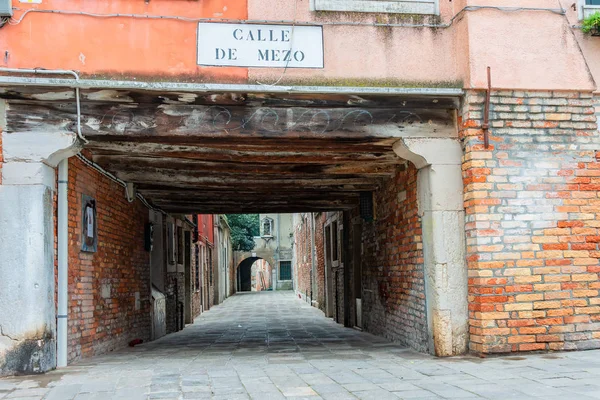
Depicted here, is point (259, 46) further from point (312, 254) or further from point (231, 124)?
point (312, 254)

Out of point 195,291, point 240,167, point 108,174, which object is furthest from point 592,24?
point 195,291

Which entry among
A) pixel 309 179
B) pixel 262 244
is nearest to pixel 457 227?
pixel 309 179

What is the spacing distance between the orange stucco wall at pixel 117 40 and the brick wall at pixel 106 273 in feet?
4.35

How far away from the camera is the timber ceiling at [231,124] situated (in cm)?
647

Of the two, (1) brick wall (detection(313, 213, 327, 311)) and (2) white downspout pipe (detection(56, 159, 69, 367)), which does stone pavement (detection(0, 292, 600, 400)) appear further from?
(1) brick wall (detection(313, 213, 327, 311))

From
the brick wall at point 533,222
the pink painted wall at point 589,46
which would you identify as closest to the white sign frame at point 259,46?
the brick wall at point 533,222

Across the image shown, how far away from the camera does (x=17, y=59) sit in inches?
248

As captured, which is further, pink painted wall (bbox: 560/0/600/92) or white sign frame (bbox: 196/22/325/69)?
pink painted wall (bbox: 560/0/600/92)

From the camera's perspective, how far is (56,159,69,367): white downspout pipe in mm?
6594

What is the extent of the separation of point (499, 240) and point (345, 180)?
3.47 meters

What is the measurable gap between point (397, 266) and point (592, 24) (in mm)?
3883

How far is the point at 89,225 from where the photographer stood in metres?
7.65

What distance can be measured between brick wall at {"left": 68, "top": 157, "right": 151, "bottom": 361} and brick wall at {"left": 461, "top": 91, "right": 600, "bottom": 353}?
4530 mm

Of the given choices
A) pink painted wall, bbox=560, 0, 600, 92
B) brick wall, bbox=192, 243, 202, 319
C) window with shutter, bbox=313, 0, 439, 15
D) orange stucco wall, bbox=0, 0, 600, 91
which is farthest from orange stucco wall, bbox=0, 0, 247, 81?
brick wall, bbox=192, 243, 202, 319
